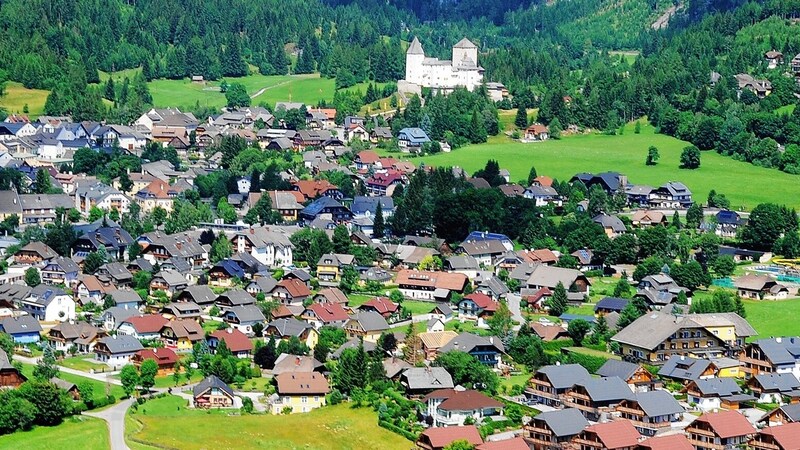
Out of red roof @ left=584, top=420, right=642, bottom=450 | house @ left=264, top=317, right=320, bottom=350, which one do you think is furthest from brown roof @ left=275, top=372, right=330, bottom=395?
red roof @ left=584, top=420, right=642, bottom=450

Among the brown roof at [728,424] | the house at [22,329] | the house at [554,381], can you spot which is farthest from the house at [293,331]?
the brown roof at [728,424]

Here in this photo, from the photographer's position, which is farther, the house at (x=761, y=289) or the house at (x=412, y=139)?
the house at (x=412, y=139)

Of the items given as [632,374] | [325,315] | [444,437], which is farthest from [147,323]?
[632,374]

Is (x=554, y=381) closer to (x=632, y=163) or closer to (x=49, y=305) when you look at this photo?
(x=49, y=305)

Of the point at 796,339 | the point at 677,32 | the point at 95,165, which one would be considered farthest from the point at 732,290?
the point at 677,32

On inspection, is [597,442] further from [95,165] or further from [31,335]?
[95,165]

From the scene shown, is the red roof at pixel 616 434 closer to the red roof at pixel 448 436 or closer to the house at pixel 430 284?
the red roof at pixel 448 436
